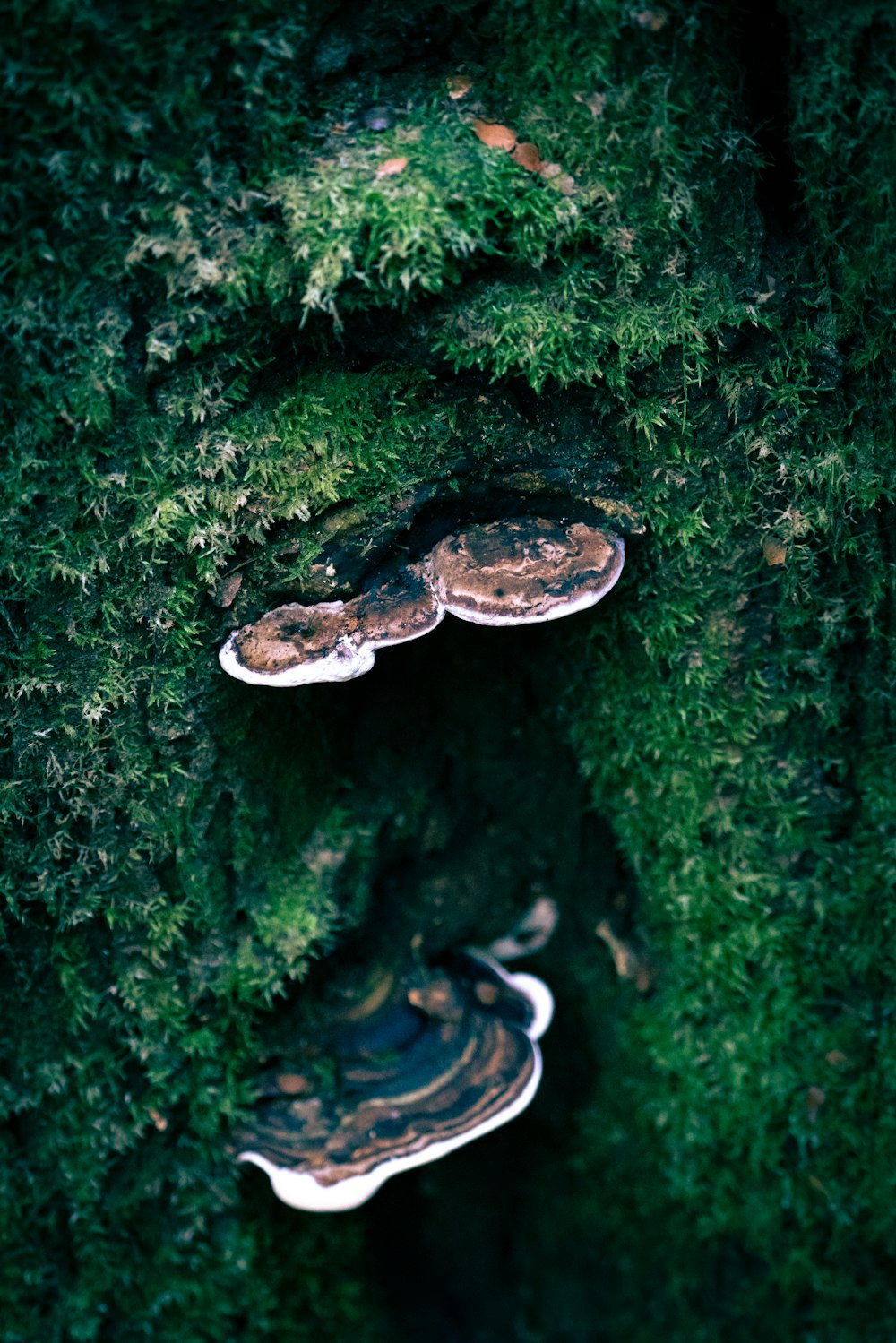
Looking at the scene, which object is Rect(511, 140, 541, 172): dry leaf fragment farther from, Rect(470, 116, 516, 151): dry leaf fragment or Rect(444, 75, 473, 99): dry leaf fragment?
Rect(444, 75, 473, 99): dry leaf fragment

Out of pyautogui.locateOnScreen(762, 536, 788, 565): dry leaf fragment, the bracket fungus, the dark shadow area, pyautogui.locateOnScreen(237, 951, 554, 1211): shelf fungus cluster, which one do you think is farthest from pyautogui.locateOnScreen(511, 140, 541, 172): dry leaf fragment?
pyautogui.locateOnScreen(237, 951, 554, 1211): shelf fungus cluster

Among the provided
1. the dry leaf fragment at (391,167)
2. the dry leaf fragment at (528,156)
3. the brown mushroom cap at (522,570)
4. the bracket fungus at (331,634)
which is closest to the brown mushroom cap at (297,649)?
the bracket fungus at (331,634)

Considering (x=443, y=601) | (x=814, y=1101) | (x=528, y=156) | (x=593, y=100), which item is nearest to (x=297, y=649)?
(x=443, y=601)

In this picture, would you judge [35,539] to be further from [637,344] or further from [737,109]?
[737,109]

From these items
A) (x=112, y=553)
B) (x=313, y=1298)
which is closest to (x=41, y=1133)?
(x=313, y=1298)

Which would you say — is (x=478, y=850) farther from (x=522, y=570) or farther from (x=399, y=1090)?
(x=522, y=570)

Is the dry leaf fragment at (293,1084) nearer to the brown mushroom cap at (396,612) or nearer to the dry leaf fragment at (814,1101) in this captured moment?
the brown mushroom cap at (396,612)

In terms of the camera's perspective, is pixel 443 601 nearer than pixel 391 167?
No
